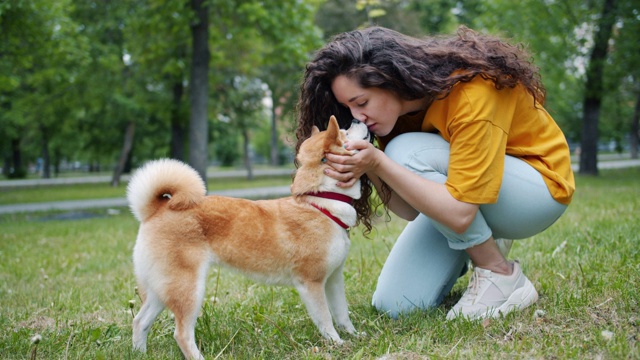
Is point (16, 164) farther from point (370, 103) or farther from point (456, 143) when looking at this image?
point (456, 143)

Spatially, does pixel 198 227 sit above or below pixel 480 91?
below

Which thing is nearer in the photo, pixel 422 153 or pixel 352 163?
pixel 352 163

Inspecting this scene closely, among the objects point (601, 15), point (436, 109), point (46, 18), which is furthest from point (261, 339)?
point (601, 15)

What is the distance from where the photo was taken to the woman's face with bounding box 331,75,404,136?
2680mm

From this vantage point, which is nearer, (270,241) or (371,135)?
(270,241)

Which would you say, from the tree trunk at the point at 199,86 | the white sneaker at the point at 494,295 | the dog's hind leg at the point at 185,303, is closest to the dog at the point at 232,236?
the dog's hind leg at the point at 185,303

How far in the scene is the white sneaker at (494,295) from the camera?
276cm

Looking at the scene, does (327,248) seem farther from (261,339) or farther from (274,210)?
(261,339)

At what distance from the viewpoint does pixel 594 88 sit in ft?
44.9

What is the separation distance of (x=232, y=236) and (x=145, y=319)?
0.60 metres

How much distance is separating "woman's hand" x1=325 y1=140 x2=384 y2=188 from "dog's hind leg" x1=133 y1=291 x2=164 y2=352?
1.05 metres

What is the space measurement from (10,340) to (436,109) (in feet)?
8.11

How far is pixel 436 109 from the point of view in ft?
9.11

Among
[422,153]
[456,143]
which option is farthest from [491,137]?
[422,153]
